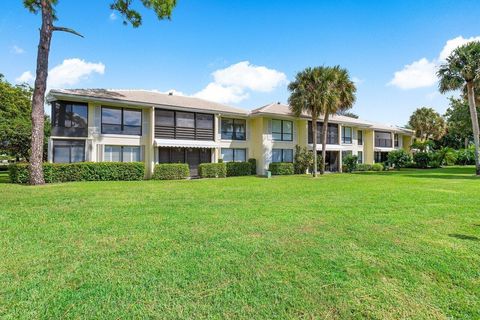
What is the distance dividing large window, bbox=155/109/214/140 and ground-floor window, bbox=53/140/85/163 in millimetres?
6015

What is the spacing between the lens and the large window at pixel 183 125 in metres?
23.7

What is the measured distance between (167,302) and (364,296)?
2927 millimetres

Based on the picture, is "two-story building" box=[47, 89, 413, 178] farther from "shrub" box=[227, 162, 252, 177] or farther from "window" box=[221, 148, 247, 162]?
"shrub" box=[227, 162, 252, 177]

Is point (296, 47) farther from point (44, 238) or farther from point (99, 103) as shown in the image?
point (44, 238)

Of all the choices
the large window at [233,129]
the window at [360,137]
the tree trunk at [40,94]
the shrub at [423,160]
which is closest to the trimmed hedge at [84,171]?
the tree trunk at [40,94]

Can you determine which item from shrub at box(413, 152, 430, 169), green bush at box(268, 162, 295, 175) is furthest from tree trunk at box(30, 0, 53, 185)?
shrub at box(413, 152, 430, 169)

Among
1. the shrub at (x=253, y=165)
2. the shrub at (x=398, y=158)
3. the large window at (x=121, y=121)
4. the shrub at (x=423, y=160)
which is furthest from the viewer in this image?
the shrub at (x=423, y=160)

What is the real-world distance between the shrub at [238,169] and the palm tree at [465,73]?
839 inches

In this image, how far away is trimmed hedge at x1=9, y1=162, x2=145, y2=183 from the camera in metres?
17.3

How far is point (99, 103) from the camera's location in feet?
70.3

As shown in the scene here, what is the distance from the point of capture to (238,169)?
26.9 meters

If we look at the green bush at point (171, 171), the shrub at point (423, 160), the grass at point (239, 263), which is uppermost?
the shrub at point (423, 160)

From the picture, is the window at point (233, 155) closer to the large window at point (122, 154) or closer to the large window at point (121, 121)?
the large window at point (122, 154)

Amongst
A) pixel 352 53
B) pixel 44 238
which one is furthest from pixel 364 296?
pixel 352 53
